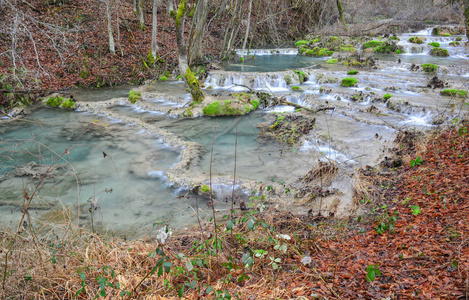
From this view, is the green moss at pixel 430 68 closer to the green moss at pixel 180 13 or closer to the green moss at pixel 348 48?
the green moss at pixel 348 48

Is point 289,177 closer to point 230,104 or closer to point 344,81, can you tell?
point 230,104

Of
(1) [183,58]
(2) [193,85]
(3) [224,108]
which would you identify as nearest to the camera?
(1) [183,58]

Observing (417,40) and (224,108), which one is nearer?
(224,108)

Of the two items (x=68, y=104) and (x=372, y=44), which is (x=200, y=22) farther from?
(x=372, y=44)

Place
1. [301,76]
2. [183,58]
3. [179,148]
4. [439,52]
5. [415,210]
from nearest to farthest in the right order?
[415,210] < [179,148] < [183,58] < [301,76] < [439,52]

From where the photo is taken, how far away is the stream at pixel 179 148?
5980mm

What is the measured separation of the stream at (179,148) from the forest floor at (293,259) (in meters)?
0.63

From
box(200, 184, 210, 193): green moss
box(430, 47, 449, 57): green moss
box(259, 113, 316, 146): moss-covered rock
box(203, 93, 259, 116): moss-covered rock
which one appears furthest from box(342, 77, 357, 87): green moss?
box(200, 184, 210, 193): green moss

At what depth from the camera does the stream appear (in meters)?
5.98

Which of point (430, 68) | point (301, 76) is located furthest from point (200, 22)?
point (430, 68)

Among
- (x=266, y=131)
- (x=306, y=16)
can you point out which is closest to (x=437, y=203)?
(x=266, y=131)

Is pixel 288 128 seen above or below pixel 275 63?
below

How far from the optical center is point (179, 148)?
29.5ft

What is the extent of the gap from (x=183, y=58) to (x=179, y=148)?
167 inches
